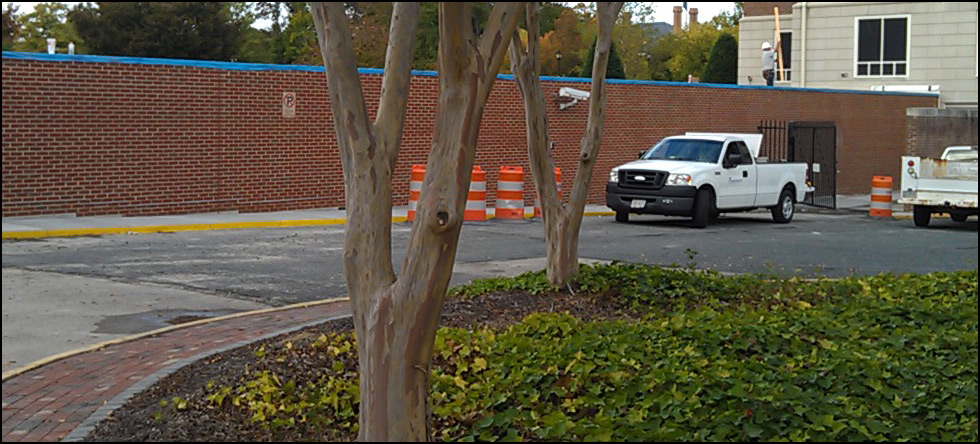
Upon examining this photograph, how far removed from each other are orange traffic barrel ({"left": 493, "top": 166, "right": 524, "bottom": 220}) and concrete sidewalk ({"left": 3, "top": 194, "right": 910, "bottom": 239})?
1.04 m

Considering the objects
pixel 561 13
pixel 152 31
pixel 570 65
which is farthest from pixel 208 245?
pixel 570 65

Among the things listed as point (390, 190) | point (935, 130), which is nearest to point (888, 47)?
point (935, 130)

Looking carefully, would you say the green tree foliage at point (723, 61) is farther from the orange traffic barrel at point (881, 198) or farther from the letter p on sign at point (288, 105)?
the letter p on sign at point (288, 105)

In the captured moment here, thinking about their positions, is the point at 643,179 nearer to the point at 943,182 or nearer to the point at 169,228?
the point at 943,182

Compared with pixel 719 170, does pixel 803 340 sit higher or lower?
lower

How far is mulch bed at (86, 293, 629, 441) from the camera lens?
19.5ft

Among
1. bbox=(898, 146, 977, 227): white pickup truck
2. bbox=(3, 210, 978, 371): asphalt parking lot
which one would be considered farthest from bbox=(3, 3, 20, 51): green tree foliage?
bbox=(898, 146, 977, 227): white pickup truck

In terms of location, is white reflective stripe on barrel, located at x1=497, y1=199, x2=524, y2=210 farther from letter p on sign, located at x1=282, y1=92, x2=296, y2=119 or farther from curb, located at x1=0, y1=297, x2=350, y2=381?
curb, located at x1=0, y1=297, x2=350, y2=381

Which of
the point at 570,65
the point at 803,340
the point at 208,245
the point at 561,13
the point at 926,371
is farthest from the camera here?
the point at 570,65

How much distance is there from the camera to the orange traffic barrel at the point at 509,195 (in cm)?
2212

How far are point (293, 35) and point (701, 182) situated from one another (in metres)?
8.82

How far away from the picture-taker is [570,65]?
169 ft

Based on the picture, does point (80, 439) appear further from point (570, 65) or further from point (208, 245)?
point (570, 65)

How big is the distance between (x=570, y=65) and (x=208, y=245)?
36.8 metres
